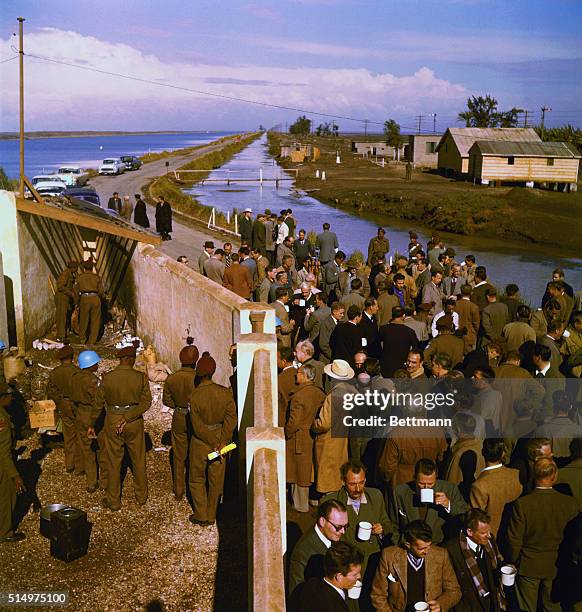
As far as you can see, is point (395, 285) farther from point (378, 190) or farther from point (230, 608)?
point (378, 190)

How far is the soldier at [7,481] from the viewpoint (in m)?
6.82

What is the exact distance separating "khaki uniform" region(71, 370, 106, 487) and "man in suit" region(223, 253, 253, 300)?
169 inches

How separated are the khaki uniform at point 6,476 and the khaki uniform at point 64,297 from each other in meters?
6.78

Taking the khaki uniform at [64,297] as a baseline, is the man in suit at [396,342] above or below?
above

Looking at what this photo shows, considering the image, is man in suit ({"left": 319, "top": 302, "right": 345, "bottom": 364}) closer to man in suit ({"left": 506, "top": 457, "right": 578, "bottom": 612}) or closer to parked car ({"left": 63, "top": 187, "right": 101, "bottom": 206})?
man in suit ({"left": 506, "top": 457, "right": 578, "bottom": 612})

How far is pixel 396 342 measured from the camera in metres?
8.62

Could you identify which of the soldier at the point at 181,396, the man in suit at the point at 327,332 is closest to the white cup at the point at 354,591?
the soldier at the point at 181,396

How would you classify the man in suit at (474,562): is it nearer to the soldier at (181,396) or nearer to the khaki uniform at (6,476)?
the soldier at (181,396)

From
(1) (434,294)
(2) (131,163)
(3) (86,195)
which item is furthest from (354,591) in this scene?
(2) (131,163)

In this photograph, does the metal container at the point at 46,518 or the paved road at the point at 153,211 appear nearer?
the metal container at the point at 46,518

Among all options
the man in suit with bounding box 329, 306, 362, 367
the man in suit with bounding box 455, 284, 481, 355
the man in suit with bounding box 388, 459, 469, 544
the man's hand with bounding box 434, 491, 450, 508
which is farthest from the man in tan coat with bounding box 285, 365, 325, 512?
the man in suit with bounding box 455, 284, 481, 355

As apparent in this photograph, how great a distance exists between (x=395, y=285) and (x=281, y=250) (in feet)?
12.2

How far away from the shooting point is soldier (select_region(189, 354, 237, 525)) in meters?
6.93

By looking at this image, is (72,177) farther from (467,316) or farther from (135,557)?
(135,557)
